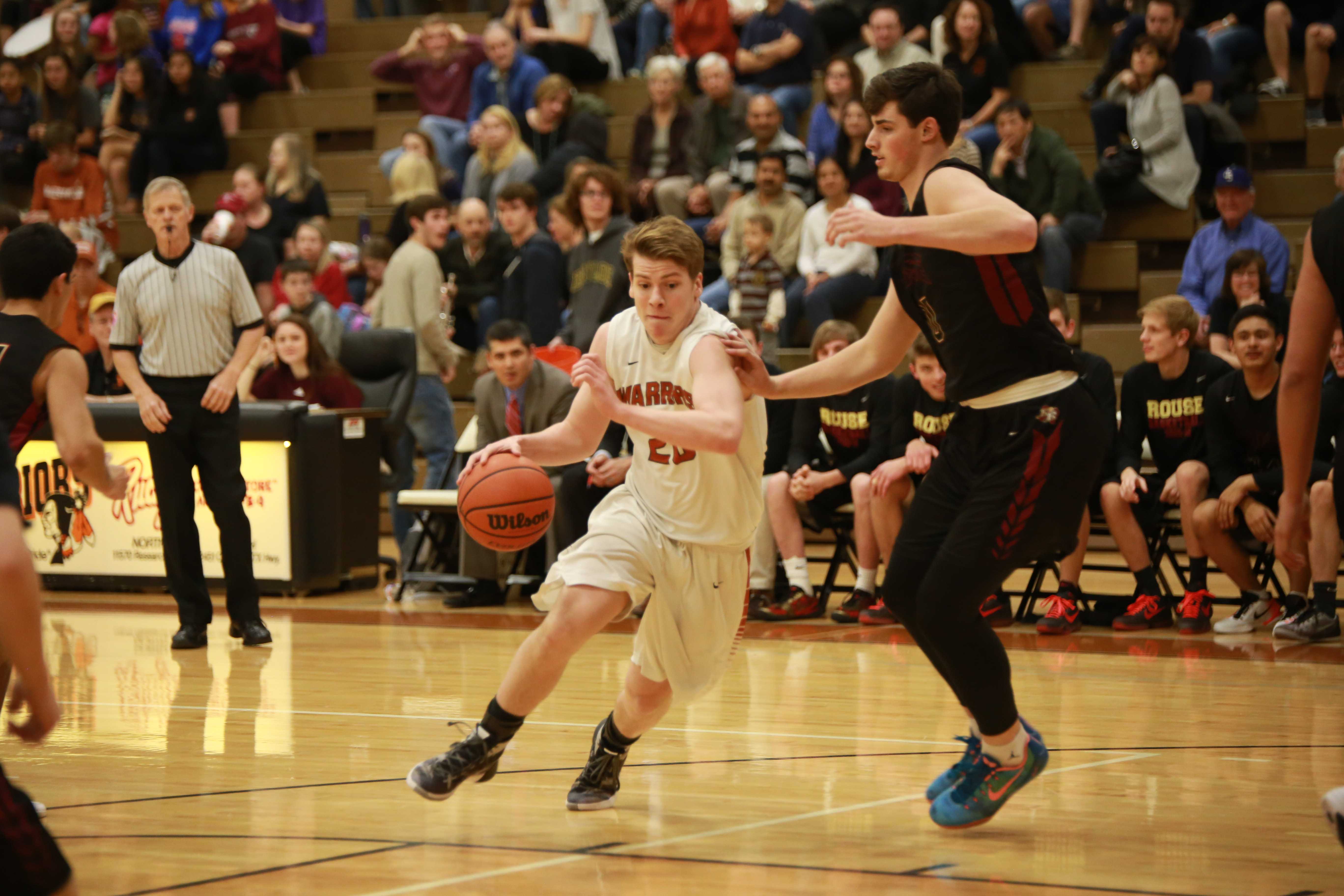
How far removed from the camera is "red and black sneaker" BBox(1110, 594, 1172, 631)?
24.5 feet

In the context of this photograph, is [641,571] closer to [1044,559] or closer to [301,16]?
[1044,559]

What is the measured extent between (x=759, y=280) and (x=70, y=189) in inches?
257

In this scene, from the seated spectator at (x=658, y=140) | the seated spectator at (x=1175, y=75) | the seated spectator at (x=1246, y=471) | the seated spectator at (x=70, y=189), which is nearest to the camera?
the seated spectator at (x=1246, y=471)

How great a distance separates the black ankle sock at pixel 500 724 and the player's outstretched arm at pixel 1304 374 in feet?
5.97

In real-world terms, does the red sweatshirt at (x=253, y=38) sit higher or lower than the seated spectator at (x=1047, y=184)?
higher

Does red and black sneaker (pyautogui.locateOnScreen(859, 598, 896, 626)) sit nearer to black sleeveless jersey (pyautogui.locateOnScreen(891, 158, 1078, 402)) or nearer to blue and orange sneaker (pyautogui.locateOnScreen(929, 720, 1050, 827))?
blue and orange sneaker (pyautogui.locateOnScreen(929, 720, 1050, 827))

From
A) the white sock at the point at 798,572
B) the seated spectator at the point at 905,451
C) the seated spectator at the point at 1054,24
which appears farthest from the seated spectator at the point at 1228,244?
the white sock at the point at 798,572

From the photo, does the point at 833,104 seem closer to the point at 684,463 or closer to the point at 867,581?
the point at 867,581

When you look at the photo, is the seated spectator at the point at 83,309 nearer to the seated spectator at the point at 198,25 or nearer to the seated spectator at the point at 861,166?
the seated spectator at the point at 198,25

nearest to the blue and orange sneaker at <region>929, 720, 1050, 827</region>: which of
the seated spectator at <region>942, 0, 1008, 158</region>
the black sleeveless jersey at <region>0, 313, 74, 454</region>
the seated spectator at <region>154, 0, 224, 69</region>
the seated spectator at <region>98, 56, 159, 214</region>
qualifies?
the black sleeveless jersey at <region>0, 313, 74, 454</region>

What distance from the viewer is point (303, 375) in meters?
9.31

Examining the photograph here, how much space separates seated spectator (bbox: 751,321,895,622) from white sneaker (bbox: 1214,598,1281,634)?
1.75 metres

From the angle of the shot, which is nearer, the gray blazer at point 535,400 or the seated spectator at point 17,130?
the gray blazer at point 535,400

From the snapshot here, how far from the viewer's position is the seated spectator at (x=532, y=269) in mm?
10055
